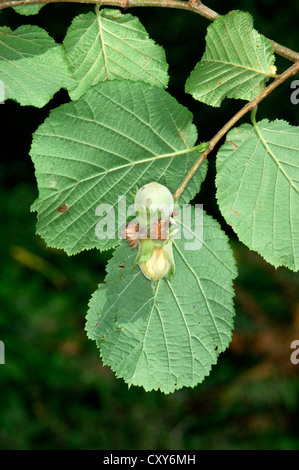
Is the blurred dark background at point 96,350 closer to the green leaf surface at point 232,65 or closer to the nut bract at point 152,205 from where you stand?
the green leaf surface at point 232,65

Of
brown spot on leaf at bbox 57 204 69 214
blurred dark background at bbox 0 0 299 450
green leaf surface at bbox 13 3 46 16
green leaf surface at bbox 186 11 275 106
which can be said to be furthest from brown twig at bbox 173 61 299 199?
blurred dark background at bbox 0 0 299 450

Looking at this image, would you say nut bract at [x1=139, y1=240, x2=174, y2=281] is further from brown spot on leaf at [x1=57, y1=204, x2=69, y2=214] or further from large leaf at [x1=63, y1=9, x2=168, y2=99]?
large leaf at [x1=63, y1=9, x2=168, y2=99]

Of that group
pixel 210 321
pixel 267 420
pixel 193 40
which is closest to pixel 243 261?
pixel 267 420

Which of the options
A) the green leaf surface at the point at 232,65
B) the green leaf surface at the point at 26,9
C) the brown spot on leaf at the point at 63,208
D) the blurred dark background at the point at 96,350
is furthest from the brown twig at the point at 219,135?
the blurred dark background at the point at 96,350

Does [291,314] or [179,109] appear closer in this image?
[179,109]

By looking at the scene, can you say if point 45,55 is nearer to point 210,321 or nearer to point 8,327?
point 210,321
